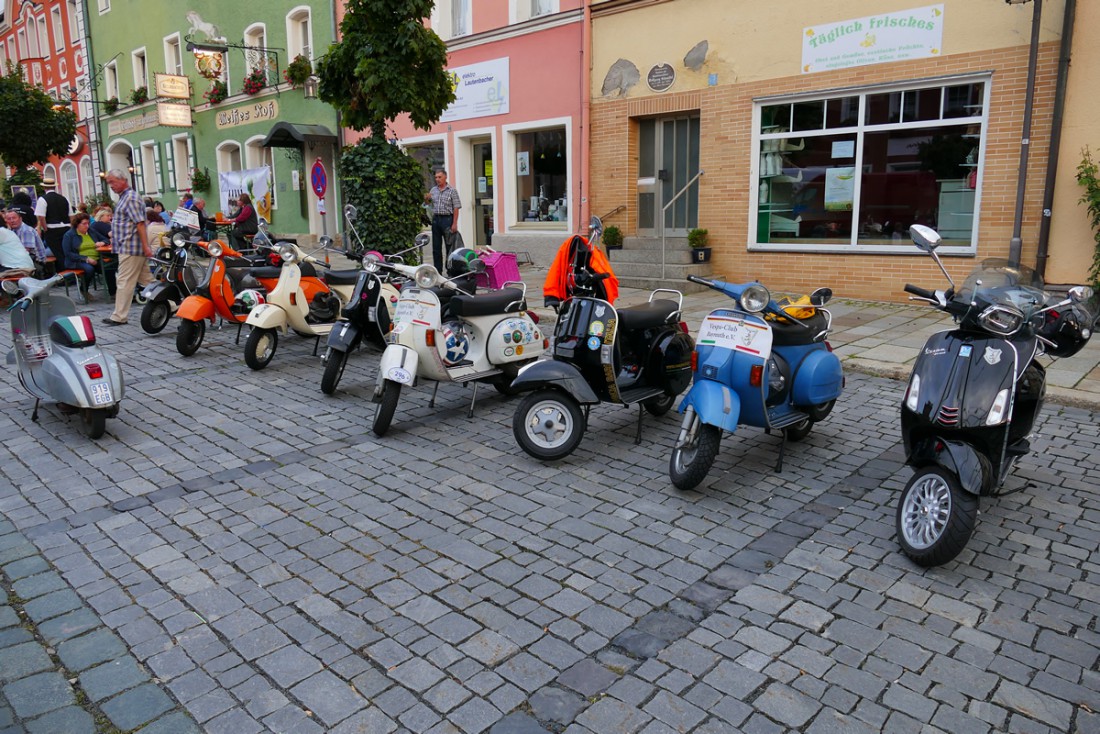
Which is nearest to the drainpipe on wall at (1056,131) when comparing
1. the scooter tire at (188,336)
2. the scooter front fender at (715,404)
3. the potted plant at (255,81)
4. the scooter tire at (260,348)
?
the scooter front fender at (715,404)

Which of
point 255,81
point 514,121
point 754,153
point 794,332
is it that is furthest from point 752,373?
point 255,81

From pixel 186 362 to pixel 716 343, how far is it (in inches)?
239

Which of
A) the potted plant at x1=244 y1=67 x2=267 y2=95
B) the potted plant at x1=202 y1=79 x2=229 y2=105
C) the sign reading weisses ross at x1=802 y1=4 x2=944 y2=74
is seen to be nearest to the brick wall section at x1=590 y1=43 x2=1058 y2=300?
the sign reading weisses ross at x1=802 y1=4 x2=944 y2=74

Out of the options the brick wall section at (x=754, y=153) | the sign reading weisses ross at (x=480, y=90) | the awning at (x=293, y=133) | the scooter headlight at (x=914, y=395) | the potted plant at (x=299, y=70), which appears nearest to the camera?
the scooter headlight at (x=914, y=395)

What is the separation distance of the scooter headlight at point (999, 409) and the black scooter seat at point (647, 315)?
2.40m

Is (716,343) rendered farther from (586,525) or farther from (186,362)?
(186,362)

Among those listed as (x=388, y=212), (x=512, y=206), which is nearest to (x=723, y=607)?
(x=388, y=212)

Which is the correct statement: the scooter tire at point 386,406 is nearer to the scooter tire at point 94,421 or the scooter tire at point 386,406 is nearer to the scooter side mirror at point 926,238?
the scooter tire at point 94,421

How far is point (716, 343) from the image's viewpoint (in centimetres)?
487

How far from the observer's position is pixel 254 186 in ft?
69.8

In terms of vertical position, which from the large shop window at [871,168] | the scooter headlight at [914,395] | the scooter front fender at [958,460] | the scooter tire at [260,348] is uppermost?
the large shop window at [871,168]

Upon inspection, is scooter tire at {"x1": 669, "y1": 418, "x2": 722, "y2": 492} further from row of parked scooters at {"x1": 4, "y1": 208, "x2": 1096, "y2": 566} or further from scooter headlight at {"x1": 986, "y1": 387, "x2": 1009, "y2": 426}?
scooter headlight at {"x1": 986, "y1": 387, "x2": 1009, "y2": 426}

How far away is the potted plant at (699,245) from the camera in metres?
12.8

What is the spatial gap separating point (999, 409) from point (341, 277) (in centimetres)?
656
